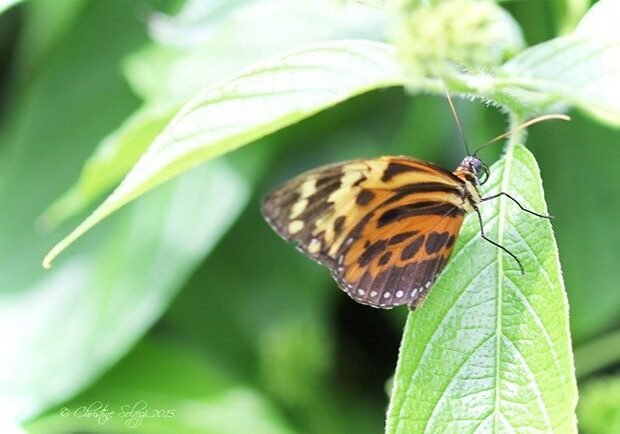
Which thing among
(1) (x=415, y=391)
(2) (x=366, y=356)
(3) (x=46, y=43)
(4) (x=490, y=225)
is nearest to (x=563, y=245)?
(2) (x=366, y=356)

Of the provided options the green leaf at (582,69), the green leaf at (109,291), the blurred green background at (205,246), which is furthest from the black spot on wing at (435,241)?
the green leaf at (109,291)

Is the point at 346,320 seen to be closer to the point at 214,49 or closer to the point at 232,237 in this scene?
the point at 232,237

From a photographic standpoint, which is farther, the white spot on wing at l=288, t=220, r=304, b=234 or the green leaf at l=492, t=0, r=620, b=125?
the white spot on wing at l=288, t=220, r=304, b=234

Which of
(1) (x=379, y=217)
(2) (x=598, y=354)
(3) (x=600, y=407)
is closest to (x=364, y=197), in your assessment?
(1) (x=379, y=217)

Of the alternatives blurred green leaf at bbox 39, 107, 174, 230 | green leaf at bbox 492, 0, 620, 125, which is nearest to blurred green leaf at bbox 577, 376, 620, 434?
green leaf at bbox 492, 0, 620, 125

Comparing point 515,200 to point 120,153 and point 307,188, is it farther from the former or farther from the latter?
point 120,153

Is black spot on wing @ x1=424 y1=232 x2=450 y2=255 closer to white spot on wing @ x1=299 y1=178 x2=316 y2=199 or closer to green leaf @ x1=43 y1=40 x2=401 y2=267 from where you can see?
white spot on wing @ x1=299 y1=178 x2=316 y2=199

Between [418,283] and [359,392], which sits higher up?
[418,283]
